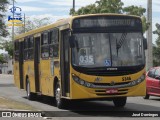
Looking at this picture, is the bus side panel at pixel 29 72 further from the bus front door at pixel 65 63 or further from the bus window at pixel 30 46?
the bus front door at pixel 65 63

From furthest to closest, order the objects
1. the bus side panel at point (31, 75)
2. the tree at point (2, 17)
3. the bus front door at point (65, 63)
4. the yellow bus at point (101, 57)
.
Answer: the tree at point (2, 17)
the bus side panel at point (31, 75)
the bus front door at point (65, 63)
the yellow bus at point (101, 57)

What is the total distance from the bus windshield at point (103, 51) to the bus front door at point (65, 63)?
68 centimetres

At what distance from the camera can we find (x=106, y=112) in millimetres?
16625

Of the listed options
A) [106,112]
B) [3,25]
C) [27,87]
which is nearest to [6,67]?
[3,25]

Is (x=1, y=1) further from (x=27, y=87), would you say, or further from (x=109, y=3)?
(x=27, y=87)

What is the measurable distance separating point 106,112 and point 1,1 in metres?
25.5

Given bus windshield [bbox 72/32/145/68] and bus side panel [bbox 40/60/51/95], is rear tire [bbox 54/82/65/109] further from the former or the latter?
bus windshield [bbox 72/32/145/68]

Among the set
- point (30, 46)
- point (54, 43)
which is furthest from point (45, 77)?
point (30, 46)

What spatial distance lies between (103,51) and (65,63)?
154cm

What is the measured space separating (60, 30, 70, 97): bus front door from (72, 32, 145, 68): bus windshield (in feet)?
2.24

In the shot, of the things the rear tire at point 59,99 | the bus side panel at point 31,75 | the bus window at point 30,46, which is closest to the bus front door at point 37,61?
the bus side panel at point 31,75

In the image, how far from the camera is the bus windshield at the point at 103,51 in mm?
15859

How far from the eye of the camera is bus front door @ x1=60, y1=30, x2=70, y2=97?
54.0 ft

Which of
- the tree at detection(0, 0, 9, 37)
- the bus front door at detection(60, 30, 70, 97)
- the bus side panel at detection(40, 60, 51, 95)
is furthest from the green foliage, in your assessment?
the bus front door at detection(60, 30, 70, 97)
